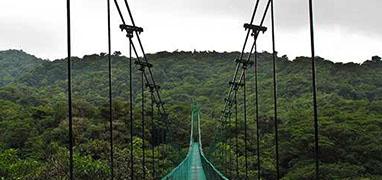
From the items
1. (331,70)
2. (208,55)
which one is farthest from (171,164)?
(208,55)

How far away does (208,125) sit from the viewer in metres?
32.4

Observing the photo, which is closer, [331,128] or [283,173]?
[283,173]

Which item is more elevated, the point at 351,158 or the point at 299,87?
the point at 299,87

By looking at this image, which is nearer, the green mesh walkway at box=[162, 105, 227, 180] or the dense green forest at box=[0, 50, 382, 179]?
the green mesh walkway at box=[162, 105, 227, 180]

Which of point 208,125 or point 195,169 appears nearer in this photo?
point 195,169

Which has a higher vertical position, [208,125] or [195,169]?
[208,125]

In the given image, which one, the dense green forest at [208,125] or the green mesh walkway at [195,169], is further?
the dense green forest at [208,125]

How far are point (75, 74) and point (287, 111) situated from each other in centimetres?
1917

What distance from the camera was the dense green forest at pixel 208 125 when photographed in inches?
763

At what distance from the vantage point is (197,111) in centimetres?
3475

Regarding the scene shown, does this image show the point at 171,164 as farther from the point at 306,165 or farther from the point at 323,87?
the point at 323,87

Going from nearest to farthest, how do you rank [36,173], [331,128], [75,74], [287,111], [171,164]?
[36,173] < [171,164] < [331,128] < [287,111] < [75,74]

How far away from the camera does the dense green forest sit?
19.4 m

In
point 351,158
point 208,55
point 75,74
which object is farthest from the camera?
point 208,55
